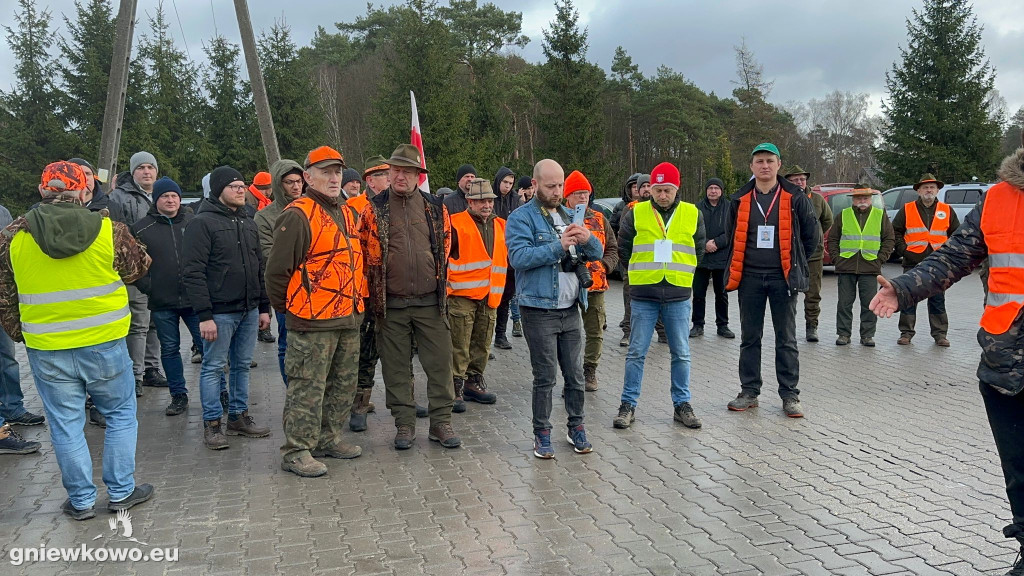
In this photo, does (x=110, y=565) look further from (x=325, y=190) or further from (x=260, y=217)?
(x=260, y=217)

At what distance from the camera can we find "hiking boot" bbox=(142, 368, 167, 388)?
317 inches

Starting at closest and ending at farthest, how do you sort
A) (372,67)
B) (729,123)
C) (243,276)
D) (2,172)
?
(243,276) → (2,172) → (372,67) → (729,123)

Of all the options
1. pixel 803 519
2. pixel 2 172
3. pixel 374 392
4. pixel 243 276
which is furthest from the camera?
pixel 2 172


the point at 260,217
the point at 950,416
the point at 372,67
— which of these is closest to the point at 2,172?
the point at 372,67

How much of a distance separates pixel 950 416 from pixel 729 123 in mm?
43448

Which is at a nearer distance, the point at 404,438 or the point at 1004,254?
the point at 1004,254

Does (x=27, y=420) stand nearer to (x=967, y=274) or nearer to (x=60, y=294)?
(x=60, y=294)

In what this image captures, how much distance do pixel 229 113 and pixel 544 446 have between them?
1196 inches

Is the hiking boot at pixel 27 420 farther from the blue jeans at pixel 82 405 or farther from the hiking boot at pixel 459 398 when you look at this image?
the hiking boot at pixel 459 398

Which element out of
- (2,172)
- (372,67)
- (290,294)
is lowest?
(290,294)

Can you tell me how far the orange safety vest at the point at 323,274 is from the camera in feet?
16.9

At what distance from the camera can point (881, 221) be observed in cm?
967

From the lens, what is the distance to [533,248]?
5344 mm

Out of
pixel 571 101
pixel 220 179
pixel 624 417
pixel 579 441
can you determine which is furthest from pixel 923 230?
pixel 571 101
